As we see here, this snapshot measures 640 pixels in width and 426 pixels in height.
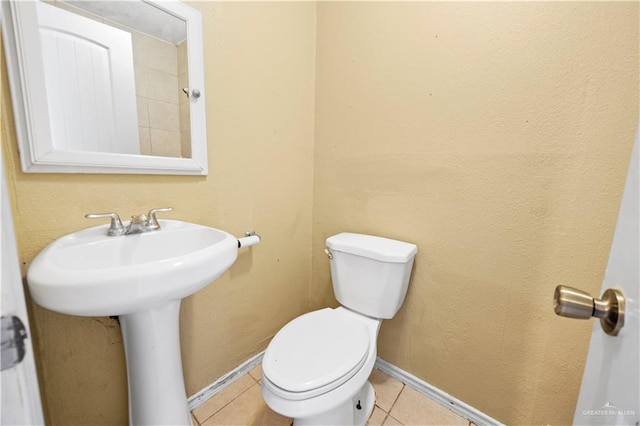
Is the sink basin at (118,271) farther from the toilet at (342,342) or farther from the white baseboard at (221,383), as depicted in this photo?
the white baseboard at (221,383)

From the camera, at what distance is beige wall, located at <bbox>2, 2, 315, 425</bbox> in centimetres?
72

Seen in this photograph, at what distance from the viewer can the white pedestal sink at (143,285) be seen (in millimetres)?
501

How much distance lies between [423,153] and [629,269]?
2.54 feet

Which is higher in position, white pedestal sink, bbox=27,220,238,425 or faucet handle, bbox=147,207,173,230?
faucet handle, bbox=147,207,173,230

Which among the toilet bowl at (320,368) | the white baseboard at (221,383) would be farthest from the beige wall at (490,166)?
the white baseboard at (221,383)

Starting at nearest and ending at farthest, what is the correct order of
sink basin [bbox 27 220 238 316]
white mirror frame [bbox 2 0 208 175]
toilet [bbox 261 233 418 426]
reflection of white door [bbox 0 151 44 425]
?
reflection of white door [bbox 0 151 44 425] → sink basin [bbox 27 220 238 316] → white mirror frame [bbox 2 0 208 175] → toilet [bbox 261 233 418 426]

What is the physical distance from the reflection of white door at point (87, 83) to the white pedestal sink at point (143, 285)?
0.28m

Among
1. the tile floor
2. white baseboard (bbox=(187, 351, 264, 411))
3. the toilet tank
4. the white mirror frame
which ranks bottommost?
the tile floor

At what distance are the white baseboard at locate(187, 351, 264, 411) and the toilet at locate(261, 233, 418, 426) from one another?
1.48 feet

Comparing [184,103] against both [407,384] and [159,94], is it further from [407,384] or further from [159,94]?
[407,384]

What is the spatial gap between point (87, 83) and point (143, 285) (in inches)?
26.1

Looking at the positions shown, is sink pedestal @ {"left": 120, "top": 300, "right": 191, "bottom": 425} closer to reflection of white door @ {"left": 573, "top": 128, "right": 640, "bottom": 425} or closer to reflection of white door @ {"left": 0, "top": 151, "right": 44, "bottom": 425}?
reflection of white door @ {"left": 0, "top": 151, "right": 44, "bottom": 425}

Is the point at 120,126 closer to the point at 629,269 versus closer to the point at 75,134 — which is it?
the point at 75,134

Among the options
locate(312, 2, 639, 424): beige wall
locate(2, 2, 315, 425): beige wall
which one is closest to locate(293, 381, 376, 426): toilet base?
locate(312, 2, 639, 424): beige wall
